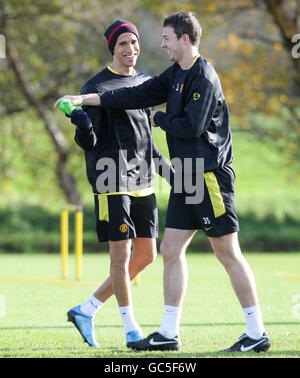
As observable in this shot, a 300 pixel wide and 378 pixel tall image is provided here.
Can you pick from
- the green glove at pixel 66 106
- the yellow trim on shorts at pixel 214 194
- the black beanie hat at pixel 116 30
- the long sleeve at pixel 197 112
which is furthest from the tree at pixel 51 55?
the yellow trim on shorts at pixel 214 194

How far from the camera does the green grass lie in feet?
18.3

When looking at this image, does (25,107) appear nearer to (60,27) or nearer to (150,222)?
(60,27)

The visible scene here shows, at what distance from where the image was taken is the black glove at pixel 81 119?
17.9 ft

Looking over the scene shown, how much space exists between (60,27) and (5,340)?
49.3 feet

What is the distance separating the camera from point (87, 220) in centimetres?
2156

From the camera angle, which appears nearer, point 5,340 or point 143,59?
point 5,340

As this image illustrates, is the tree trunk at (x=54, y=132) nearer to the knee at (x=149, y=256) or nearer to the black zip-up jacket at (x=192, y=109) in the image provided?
the knee at (x=149, y=256)

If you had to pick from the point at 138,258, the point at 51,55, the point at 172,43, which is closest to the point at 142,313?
the point at 138,258

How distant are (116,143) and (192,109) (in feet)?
2.89

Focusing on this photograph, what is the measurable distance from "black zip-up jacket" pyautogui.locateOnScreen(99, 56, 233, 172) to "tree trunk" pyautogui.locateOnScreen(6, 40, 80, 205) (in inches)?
573

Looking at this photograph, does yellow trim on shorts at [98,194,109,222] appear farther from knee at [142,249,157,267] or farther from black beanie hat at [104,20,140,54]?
black beanie hat at [104,20,140,54]

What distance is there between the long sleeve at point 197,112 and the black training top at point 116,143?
26.8 inches

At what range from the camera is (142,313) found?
7.86 m
